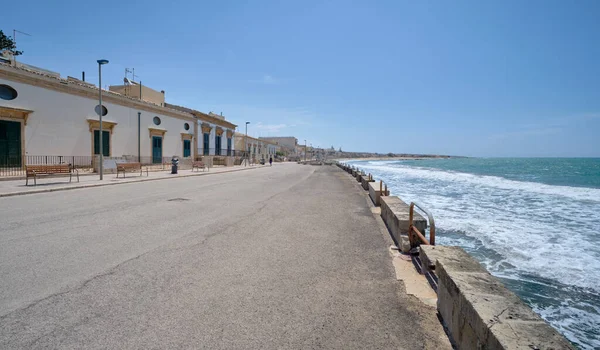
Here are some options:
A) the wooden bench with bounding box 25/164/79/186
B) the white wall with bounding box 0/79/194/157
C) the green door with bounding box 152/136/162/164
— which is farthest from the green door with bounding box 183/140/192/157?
the wooden bench with bounding box 25/164/79/186

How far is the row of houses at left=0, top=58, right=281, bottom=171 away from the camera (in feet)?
57.1

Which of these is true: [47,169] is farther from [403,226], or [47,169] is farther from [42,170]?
[403,226]

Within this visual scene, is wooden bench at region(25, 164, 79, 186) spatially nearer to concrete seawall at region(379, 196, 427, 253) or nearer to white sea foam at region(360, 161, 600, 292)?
concrete seawall at region(379, 196, 427, 253)

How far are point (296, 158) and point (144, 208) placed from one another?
81946 mm

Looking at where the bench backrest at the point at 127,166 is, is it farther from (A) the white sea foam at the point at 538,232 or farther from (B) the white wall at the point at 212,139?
(A) the white sea foam at the point at 538,232

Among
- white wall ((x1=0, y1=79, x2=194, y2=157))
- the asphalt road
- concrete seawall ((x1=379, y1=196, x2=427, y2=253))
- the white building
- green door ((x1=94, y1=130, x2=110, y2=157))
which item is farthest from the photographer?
green door ((x1=94, y1=130, x2=110, y2=157))

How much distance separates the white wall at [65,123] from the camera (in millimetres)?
18219

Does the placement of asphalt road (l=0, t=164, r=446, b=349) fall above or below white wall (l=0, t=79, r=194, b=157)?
below

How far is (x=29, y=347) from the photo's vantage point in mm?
2516


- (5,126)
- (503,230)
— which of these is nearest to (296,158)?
(5,126)

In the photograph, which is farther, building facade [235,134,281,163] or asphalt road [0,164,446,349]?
building facade [235,134,281,163]

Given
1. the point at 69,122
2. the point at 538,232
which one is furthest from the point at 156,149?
the point at 538,232

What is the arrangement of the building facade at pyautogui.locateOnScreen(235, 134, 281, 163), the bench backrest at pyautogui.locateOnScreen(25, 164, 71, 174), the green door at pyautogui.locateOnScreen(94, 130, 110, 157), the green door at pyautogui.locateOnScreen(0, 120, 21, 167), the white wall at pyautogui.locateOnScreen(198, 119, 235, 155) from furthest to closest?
the building facade at pyautogui.locateOnScreen(235, 134, 281, 163) → the white wall at pyautogui.locateOnScreen(198, 119, 235, 155) → the green door at pyautogui.locateOnScreen(94, 130, 110, 157) → the green door at pyautogui.locateOnScreen(0, 120, 21, 167) → the bench backrest at pyautogui.locateOnScreen(25, 164, 71, 174)

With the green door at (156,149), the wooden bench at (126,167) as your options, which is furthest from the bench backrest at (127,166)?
the green door at (156,149)
